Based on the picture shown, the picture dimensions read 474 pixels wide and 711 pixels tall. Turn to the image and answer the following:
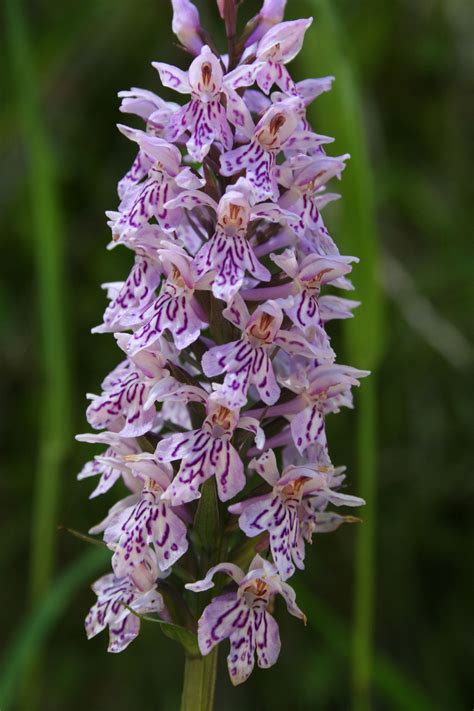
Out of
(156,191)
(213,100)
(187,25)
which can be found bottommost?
(156,191)

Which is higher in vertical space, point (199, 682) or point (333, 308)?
point (333, 308)

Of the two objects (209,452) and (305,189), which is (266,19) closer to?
(305,189)

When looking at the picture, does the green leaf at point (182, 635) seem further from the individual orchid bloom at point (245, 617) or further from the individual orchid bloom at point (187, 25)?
the individual orchid bloom at point (187, 25)

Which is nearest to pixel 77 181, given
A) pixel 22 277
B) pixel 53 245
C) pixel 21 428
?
pixel 22 277

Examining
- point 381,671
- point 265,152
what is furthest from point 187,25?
point 381,671

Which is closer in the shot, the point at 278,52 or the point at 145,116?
the point at 278,52

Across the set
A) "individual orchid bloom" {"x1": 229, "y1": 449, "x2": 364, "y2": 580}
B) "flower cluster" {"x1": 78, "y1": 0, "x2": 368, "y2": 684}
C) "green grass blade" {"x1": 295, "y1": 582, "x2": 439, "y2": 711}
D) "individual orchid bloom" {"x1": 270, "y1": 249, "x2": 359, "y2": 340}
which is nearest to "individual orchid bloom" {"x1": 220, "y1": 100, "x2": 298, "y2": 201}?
"flower cluster" {"x1": 78, "y1": 0, "x2": 368, "y2": 684}

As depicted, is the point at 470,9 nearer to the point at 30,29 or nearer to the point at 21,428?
the point at 30,29

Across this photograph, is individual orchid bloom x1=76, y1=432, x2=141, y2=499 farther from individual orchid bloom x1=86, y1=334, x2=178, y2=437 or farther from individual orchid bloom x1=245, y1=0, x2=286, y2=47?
individual orchid bloom x1=245, y1=0, x2=286, y2=47

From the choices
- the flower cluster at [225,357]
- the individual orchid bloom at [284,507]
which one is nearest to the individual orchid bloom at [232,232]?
the flower cluster at [225,357]
